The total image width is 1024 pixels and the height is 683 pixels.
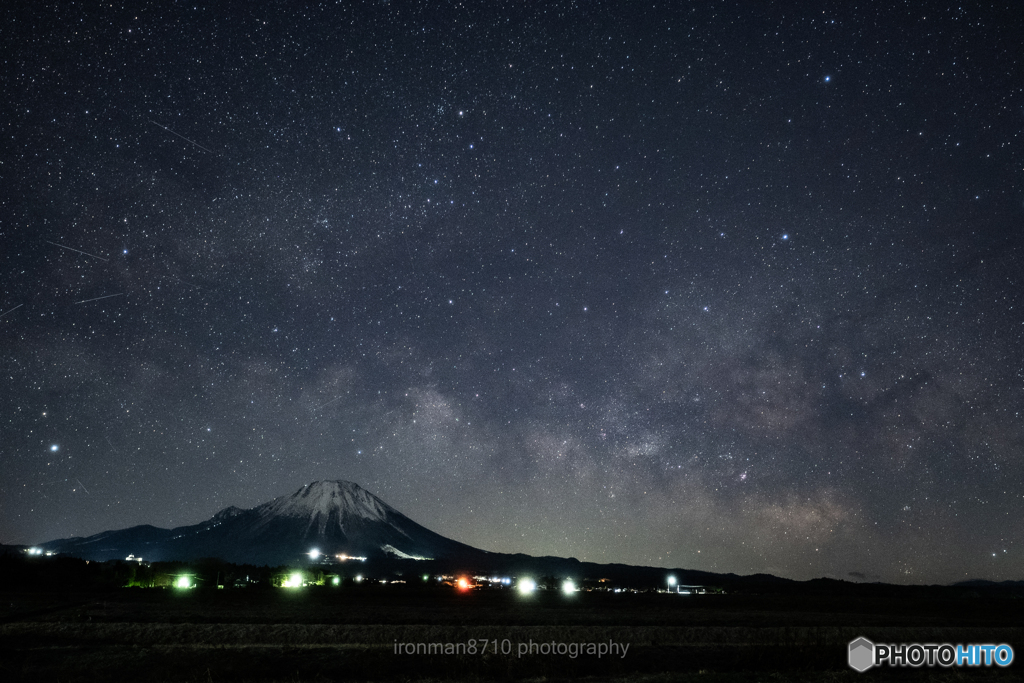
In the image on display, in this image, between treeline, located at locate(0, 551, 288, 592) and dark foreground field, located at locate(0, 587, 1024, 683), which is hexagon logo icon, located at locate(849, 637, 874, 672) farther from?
treeline, located at locate(0, 551, 288, 592)

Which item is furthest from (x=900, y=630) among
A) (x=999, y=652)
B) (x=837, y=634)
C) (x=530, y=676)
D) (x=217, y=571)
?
(x=217, y=571)

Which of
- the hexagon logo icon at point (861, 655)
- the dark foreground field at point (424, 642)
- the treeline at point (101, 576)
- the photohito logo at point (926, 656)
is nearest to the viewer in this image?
the dark foreground field at point (424, 642)

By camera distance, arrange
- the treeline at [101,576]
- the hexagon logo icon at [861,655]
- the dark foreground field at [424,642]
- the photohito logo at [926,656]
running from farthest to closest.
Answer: the treeline at [101,576] < the hexagon logo icon at [861,655] < the photohito logo at [926,656] < the dark foreground field at [424,642]

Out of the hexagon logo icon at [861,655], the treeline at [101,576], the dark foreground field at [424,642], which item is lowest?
the treeline at [101,576]

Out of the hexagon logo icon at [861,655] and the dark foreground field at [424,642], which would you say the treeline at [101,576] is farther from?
the hexagon logo icon at [861,655]

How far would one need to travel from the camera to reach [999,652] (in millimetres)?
25359

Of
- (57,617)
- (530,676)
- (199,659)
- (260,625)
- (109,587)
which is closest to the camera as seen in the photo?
(530,676)

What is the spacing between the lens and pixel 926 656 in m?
23.2

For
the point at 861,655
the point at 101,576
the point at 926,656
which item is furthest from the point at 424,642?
the point at 101,576

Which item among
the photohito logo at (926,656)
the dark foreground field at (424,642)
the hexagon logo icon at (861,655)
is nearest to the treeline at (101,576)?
the dark foreground field at (424,642)

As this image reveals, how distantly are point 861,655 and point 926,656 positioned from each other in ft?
7.14

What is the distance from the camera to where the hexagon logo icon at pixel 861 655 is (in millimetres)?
21578

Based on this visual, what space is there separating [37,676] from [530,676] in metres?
16.0

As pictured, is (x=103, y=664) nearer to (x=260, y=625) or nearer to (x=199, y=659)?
(x=199, y=659)
